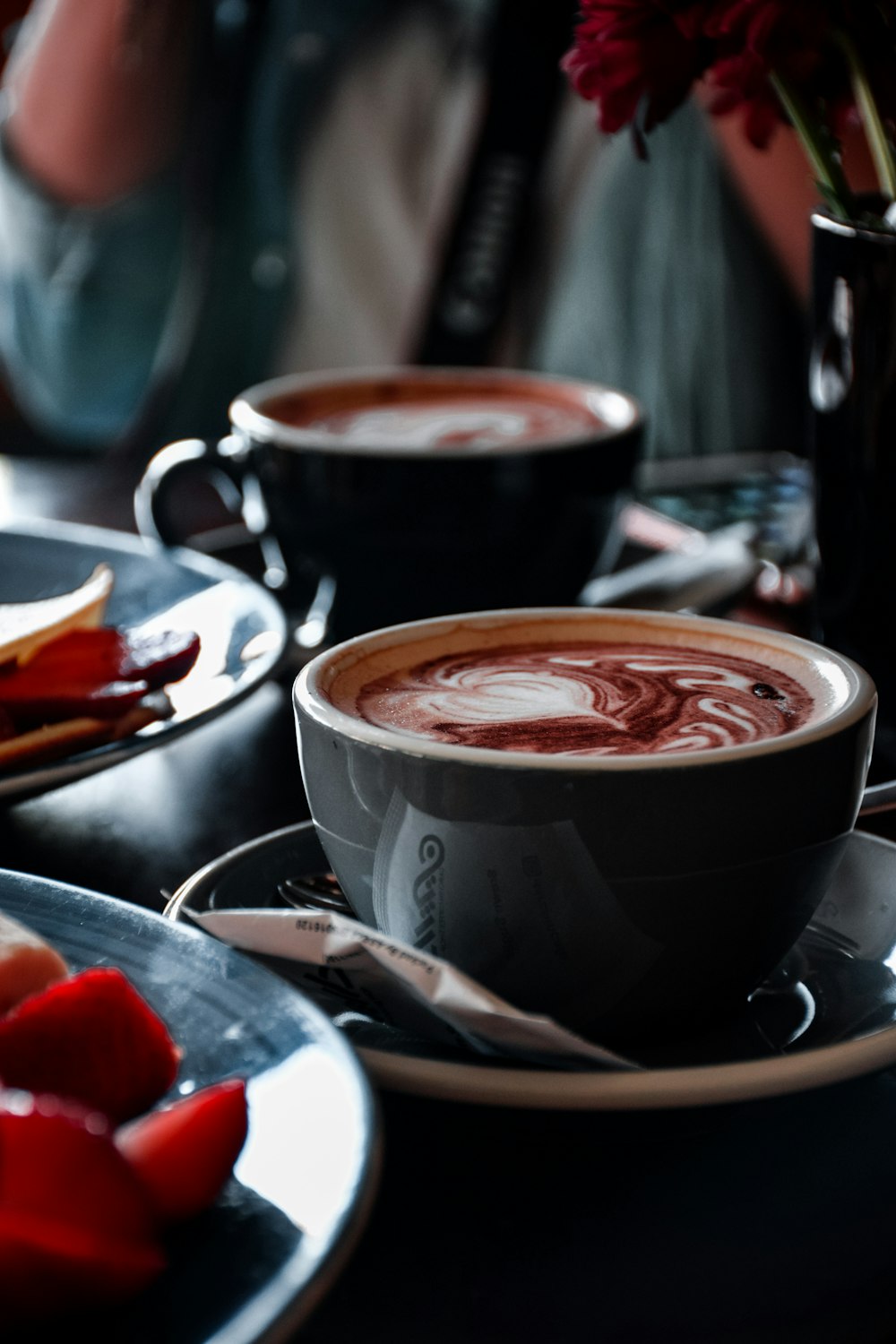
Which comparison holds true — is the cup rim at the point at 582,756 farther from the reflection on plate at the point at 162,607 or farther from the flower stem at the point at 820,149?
the flower stem at the point at 820,149

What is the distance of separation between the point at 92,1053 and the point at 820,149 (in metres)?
0.52

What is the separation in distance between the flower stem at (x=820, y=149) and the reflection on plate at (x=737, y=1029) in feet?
1.06

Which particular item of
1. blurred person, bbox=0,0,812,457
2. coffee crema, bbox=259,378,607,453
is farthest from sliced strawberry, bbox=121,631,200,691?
blurred person, bbox=0,0,812,457

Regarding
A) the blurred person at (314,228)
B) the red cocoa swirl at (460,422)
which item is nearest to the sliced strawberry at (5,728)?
the red cocoa swirl at (460,422)

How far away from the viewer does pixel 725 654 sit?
53 cm

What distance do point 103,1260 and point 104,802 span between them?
1.36ft

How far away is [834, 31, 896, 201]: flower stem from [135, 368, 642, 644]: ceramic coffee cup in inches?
8.8

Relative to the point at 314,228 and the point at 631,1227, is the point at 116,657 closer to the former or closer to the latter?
the point at 631,1227

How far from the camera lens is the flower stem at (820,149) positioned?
650 millimetres

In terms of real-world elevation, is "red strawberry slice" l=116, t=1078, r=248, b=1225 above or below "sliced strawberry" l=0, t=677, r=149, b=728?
above

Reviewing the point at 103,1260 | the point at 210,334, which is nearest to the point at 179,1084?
the point at 103,1260

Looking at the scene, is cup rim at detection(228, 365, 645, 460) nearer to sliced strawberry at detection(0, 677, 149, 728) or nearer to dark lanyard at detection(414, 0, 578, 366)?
sliced strawberry at detection(0, 677, 149, 728)

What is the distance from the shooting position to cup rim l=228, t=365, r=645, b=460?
31.2 inches

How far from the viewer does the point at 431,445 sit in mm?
916
